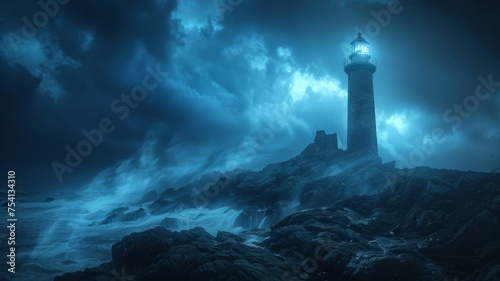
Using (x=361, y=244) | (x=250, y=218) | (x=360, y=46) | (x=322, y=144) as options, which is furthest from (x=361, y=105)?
(x=361, y=244)

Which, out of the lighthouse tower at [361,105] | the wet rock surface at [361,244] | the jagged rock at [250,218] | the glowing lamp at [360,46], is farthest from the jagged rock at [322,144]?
the wet rock surface at [361,244]

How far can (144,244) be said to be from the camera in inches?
683

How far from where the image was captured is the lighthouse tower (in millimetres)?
38969

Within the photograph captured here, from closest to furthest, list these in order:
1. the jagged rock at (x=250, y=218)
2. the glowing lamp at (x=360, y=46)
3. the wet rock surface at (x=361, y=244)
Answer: the wet rock surface at (x=361, y=244), the jagged rock at (x=250, y=218), the glowing lamp at (x=360, y=46)

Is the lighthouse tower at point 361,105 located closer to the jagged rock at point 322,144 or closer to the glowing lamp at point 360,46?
the glowing lamp at point 360,46

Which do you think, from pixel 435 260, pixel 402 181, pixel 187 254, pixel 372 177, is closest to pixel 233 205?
pixel 372 177

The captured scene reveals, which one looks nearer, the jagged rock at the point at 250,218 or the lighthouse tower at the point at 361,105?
the jagged rock at the point at 250,218

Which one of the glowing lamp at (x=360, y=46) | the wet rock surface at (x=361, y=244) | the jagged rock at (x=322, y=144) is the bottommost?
the wet rock surface at (x=361, y=244)

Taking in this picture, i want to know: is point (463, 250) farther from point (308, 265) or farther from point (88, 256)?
point (88, 256)

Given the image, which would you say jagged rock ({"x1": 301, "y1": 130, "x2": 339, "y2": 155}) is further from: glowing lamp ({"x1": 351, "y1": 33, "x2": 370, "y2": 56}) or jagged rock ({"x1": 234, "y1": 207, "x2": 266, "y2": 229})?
jagged rock ({"x1": 234, "y1": 207, "x2": 266, "y2": 229})

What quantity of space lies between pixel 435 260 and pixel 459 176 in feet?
38.4

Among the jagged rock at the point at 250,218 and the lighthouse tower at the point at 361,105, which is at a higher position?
the lighthouse tower at the point at 361,105

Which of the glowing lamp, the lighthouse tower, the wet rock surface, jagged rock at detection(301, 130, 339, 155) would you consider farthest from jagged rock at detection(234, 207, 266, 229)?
the glowing lamp

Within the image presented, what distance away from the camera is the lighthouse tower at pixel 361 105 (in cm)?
3897
